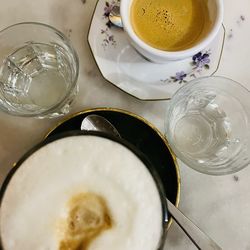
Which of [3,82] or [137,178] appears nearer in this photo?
[137,178]

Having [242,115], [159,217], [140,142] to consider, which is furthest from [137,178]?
[242,115]

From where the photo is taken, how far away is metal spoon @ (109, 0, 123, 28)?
79cm

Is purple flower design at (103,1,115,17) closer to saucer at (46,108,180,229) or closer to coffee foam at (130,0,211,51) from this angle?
coffee foam at (130,0,211,51)

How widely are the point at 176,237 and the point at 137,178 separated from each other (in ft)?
0.97

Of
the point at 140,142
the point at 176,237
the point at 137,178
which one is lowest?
the point at 176,237

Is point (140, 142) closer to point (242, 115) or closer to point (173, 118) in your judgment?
point (173, 118)

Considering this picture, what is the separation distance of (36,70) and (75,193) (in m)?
0.39

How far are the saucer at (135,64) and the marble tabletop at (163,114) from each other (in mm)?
25

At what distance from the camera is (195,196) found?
770 millimetres

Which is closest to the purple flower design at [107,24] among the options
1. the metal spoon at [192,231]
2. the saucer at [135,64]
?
the saucer at [135,64]

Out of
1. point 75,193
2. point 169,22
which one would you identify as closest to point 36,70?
point 169,22

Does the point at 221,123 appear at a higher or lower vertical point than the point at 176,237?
higher

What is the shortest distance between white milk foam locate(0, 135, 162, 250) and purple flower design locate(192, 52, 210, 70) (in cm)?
34

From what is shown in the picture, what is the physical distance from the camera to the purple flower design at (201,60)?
2.57ft
